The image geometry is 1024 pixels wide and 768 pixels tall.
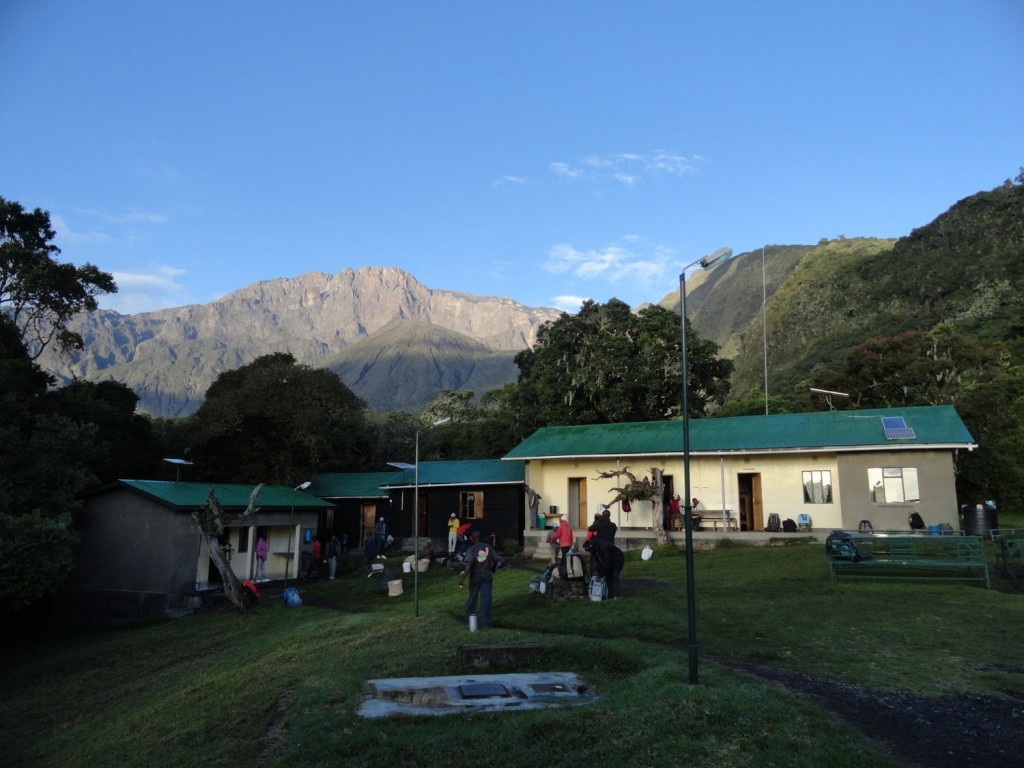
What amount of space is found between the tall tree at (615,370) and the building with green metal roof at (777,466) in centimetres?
852

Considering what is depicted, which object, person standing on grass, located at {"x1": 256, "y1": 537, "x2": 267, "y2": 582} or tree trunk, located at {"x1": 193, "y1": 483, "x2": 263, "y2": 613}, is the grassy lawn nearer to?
tree trunk, located at {"x1": 193, "y1": 483, "x2": 263, "y2": 613}

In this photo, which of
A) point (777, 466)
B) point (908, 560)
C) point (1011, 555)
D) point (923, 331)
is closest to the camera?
point (908, 560)

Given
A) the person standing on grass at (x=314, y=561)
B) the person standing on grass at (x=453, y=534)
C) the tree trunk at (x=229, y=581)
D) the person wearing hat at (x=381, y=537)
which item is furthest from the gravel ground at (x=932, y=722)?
the person wearing hat at (x=381, y=537)

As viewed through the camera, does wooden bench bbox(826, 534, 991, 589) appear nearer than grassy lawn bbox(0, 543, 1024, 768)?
No

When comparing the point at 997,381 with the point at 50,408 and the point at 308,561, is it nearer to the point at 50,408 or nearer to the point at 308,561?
the point at 308,561

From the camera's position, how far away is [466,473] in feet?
104

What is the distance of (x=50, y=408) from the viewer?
28.0 metres

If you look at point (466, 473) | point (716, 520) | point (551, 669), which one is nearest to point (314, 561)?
point (466, 473)

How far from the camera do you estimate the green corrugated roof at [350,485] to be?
111 ft

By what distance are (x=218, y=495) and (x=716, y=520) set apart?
1798cm

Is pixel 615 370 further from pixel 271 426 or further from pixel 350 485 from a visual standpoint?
pixel 271 426

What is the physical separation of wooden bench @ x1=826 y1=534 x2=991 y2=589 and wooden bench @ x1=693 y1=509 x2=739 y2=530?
724cm

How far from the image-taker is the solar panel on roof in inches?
867

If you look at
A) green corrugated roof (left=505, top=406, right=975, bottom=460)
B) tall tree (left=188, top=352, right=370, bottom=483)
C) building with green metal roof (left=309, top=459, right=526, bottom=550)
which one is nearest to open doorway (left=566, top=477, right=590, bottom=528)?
green corrugated roof (left=505, top=406, right=975, bottom=460)
